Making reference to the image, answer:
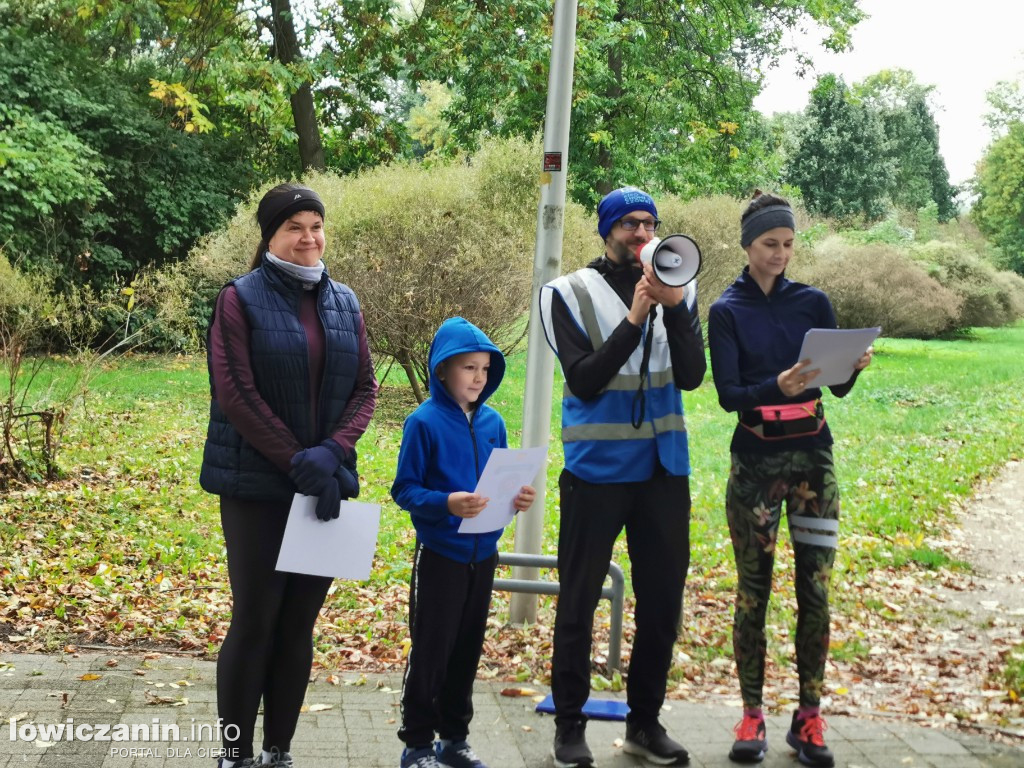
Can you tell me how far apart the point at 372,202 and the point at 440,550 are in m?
10.4

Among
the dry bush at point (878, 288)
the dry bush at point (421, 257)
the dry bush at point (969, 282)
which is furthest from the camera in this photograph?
the dry bush at point (969, 282)

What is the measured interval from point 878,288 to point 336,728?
25.9 meters

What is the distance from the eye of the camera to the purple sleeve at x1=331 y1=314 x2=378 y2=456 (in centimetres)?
387

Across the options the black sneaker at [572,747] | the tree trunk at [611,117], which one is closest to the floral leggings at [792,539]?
the black sneaker at [572,747]

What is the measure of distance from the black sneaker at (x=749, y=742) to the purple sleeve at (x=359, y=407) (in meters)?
1.98

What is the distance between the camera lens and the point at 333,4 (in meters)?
20.4

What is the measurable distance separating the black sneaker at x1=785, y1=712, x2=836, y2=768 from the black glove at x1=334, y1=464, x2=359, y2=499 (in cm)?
207

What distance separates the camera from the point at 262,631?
378cm

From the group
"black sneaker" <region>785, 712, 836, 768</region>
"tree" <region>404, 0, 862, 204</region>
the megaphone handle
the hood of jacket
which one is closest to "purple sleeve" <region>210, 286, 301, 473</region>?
the hood of jacket

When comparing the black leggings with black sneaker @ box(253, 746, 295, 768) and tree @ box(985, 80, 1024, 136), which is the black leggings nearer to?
black sneaker @ box(253, 746, 295, 768)

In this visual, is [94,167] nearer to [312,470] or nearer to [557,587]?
[557,587]

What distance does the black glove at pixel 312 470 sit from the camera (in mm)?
3660

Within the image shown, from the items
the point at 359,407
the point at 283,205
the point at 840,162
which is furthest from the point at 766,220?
the point at 840,162

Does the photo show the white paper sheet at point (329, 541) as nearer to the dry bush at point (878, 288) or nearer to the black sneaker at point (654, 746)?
the black sneaker at point (654, 746)
